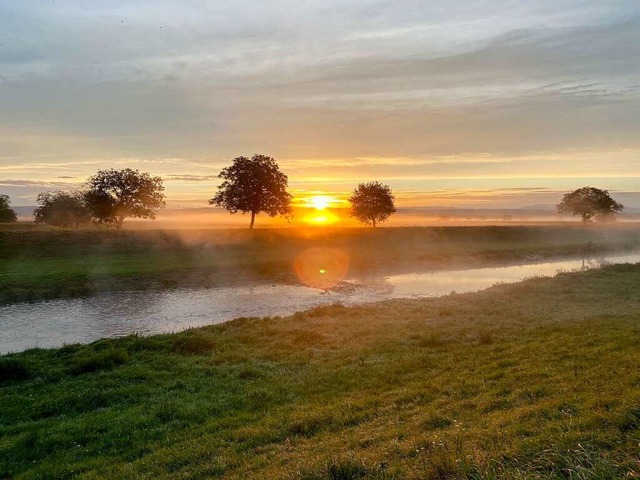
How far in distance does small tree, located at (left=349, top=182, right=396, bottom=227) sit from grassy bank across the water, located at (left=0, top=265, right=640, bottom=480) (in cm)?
7451

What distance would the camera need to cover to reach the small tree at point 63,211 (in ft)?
330

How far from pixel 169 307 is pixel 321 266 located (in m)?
25.3

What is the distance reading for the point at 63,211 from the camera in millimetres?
100500

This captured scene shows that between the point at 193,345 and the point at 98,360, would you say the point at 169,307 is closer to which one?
the point at 193,345

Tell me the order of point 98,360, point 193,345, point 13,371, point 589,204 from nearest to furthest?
point 13,371 < point 98,360 < point 193,345 < point 589,204

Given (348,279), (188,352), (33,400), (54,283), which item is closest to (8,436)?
(33,400)

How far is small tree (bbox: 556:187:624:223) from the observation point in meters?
118

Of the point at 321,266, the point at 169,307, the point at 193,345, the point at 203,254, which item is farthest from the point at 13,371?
the point at 321,266

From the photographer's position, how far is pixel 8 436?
1126 cm

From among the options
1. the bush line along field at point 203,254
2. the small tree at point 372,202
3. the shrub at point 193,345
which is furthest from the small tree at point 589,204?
the shrub at point 193,345

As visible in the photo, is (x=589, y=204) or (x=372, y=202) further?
(x=589, y=204)

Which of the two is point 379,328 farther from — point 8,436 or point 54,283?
point 54,283

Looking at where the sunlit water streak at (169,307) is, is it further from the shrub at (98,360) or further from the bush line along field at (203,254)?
the shrub at (98,360)

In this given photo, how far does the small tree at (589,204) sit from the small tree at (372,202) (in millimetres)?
57394
